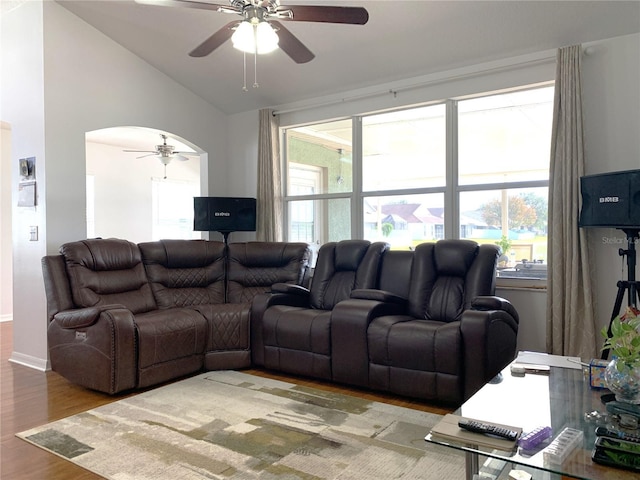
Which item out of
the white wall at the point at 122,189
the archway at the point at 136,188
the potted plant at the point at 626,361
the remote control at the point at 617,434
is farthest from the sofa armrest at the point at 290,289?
the white wall at the point at 122,189

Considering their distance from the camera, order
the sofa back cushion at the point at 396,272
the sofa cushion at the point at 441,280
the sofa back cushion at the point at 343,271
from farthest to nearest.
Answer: the sofa back cushion at the point at 343,271, the sofa back cushion at the point at 396,272, the sofa cushion at the point at 441,280

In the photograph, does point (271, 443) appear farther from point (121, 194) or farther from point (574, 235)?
point (121, 194)

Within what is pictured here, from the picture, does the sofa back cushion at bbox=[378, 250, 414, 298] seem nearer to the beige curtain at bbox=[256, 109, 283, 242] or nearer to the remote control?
the beige curtain at bbox=[256, 109, 283, 242]

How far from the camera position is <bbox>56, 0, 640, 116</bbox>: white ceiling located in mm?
3541

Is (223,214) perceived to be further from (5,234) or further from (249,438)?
(5,234)

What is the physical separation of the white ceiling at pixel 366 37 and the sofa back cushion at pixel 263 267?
1.81 metres

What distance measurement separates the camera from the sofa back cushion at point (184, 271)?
4.31 m

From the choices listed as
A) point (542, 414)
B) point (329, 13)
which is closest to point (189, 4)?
point (329, 13)

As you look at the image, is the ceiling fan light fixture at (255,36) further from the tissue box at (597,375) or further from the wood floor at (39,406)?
the tissue box at (597,375)

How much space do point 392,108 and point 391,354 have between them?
260 centimetres

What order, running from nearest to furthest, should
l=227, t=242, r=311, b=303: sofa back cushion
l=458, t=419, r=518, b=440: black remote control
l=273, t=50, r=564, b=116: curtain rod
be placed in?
l=458, t=419, r=518, b=440: black remote control, l=273, t=50, r=564, b=116: curtain rod, l=227, t=242, r=311, b=303: sofa back cushion

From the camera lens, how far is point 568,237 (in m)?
3.63

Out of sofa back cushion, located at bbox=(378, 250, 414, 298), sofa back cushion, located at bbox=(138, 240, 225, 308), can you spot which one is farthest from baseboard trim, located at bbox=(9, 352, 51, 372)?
sofa back cushion, located at bbox=(378, 250, 414, 298)

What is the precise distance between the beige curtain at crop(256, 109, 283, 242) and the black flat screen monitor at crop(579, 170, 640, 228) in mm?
3151
